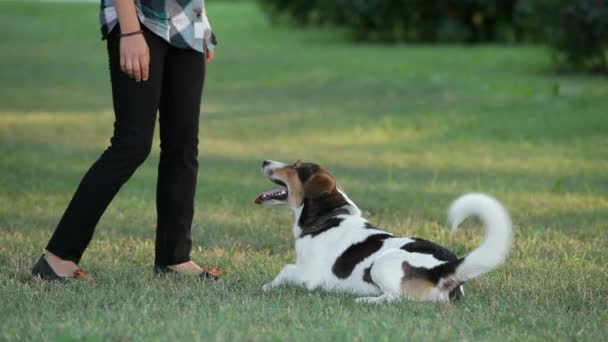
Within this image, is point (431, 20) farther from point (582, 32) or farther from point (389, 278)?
point (389, 278)

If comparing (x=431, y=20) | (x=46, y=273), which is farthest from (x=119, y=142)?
(x=431, y=20)

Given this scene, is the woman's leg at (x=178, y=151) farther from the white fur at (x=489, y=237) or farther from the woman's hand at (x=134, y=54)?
the white fur at (x=489, y=237)

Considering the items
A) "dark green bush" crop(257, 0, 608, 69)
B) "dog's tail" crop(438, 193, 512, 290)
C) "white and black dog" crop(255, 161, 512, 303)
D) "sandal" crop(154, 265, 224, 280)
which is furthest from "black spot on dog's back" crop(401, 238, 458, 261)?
"dark green bush" crop(257, 0, 608, 69)

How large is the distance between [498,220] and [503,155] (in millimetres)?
7932

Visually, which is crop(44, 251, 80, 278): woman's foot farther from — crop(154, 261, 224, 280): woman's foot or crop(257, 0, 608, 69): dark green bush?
crop(257, 0, 608, 69): dark green bush

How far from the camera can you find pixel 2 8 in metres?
48.8

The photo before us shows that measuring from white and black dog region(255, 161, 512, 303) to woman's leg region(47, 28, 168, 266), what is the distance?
2.78 ft

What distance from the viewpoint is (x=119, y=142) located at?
5664 mm

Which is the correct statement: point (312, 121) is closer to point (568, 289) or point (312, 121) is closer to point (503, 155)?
point (503, 155)

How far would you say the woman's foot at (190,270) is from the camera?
20.4 ft

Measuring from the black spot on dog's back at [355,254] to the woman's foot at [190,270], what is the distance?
799 mm

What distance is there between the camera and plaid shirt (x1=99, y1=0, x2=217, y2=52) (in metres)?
5.66

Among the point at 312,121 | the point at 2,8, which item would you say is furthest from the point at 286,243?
the point at 2,8

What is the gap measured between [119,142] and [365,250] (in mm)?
1392
